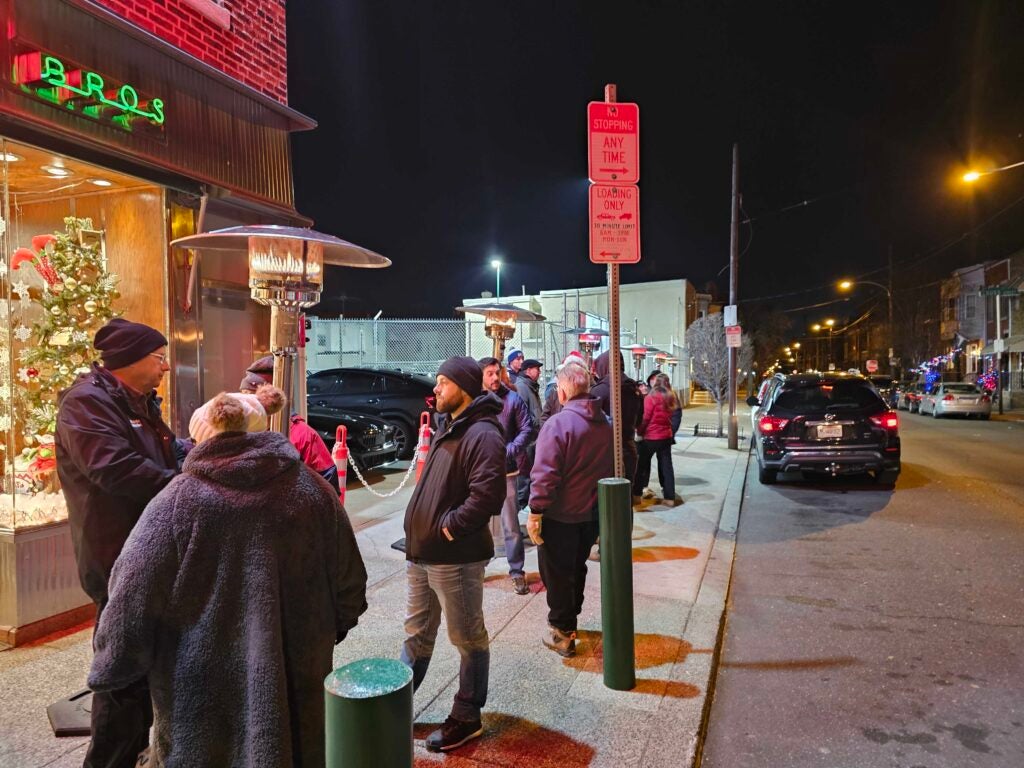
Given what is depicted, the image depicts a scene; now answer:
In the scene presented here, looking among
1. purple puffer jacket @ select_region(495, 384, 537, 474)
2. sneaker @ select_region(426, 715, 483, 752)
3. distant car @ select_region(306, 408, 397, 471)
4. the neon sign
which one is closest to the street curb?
sneaker @ select_region(426, 715, 483, 752)

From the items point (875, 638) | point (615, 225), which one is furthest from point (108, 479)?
point (875, 638)

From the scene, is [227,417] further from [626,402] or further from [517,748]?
[626,402]

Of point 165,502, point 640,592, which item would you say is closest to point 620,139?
point 165,502

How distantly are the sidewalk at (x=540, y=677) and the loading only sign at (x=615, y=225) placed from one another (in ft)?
8.06

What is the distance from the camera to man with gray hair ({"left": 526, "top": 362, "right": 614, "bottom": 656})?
4.16 m

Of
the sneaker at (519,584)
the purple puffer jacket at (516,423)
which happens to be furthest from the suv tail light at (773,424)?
the sneaker at (519,584)

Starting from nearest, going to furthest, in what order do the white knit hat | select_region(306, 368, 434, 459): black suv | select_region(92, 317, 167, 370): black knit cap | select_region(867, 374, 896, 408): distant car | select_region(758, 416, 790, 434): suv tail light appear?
the white knit hat → select_region(92, 317, 167, 370): black knit cap → select_region(758, 416, 790, 434): suv tail light → select_region(306, 368, 434, 459): black suv → select_region(867, 374, 896, 408): distant car

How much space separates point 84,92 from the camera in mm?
4758

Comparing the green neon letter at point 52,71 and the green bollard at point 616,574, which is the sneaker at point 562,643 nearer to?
the green bollard at point 616,574

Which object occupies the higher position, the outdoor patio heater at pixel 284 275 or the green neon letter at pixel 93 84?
the green neon letter at pixel 93 84

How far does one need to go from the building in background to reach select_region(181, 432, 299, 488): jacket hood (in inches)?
126

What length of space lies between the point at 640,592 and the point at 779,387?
584 cm

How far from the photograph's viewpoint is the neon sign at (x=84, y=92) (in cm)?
438

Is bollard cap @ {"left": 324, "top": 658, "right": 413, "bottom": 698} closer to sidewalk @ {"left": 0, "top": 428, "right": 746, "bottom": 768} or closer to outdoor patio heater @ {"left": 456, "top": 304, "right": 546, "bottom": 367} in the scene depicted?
sidewalk @ {"left": 0, "top": 428, "right": 746, "bottom": 768}
